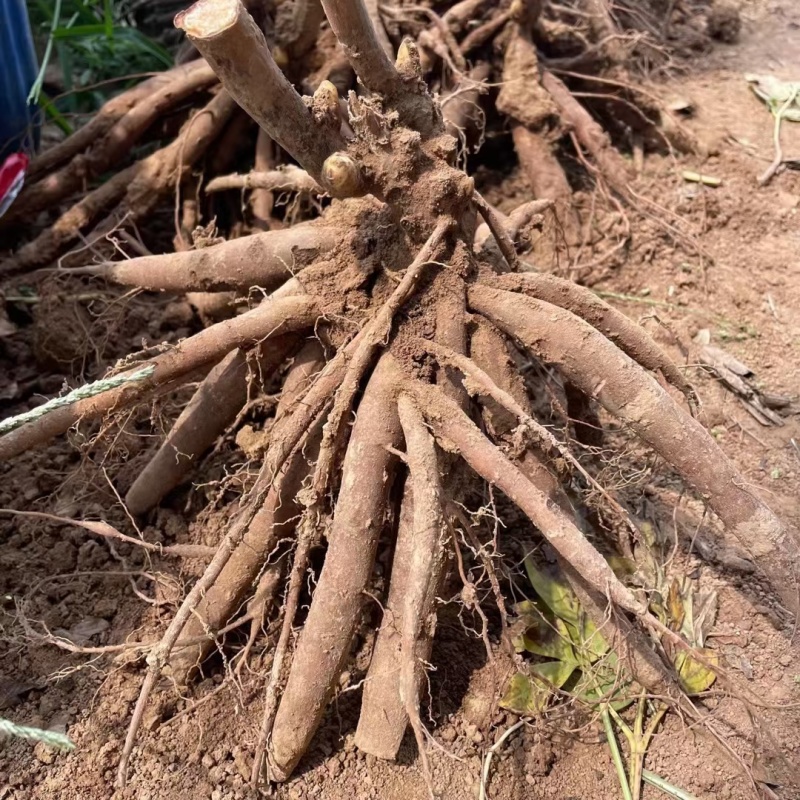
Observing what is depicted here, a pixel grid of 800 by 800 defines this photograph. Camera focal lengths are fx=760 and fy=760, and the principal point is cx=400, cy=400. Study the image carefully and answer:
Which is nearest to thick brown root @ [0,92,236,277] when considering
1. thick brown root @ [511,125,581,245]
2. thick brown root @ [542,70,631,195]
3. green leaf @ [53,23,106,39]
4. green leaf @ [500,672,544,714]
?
green leaf @ [53,23,106,39]

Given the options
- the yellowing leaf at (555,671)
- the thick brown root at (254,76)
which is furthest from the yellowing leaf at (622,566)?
the thick brown root at (254,76)

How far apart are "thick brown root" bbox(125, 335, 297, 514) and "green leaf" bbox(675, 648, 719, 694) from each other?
0.89 m

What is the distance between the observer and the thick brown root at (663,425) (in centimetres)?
125

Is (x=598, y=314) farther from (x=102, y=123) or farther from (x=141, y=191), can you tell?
(x=102, y=123)

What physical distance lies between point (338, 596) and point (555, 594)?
431 millimetres

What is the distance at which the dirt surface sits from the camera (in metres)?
1.23

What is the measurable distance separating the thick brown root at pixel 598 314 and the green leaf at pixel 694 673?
48 centimetres

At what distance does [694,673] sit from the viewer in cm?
132

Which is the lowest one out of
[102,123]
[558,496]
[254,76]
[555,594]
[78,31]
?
[555,594]

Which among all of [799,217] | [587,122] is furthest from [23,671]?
[799,217]

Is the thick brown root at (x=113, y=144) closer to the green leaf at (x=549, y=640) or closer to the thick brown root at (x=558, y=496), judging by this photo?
the thick brown root at (x=558, y=496)

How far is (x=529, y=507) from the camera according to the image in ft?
3.83

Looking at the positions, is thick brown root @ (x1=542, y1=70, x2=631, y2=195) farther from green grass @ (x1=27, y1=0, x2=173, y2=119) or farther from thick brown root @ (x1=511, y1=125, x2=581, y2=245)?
green grass @ (x1=27, y1=0, x2=173, y2=119)

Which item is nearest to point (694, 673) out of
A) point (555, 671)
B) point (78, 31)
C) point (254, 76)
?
point (555, 671)
